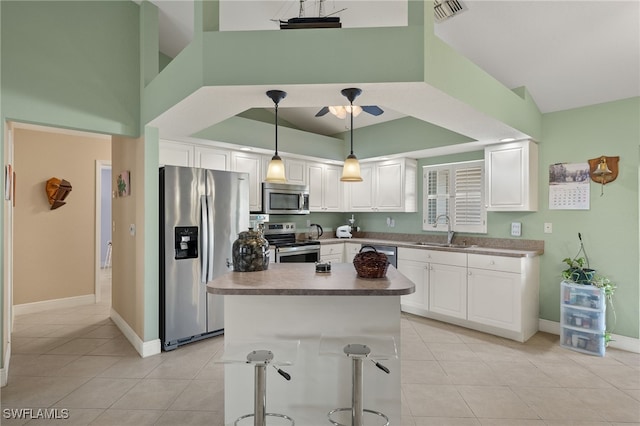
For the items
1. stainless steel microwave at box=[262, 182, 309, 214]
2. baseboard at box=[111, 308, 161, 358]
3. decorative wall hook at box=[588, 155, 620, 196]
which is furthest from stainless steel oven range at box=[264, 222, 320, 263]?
decorative wall hook at box=[588, 155, 620, 196]

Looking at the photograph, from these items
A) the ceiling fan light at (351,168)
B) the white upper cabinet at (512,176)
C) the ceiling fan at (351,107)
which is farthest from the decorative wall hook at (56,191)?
the white upper cabinet at (512,176)

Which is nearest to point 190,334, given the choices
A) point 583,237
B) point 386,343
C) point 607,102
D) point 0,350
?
point 0,350

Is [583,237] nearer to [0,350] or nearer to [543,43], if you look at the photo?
[543,43]

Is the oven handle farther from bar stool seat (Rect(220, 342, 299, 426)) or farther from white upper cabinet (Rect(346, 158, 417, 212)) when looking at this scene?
bar stool seat (Rect(220, 342, 299, 426))

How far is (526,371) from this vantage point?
295cm

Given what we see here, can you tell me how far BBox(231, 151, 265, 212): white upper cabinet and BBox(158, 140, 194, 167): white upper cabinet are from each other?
1.84ft

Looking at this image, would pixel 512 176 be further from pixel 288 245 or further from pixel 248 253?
pixel 248 253

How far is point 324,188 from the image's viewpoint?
5.38m

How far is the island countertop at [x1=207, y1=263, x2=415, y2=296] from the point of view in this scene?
6.14ft

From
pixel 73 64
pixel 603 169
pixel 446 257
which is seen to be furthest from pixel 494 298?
pixel 73 64

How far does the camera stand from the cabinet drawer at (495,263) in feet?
11.7

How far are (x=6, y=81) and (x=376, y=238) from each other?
15.3 feet

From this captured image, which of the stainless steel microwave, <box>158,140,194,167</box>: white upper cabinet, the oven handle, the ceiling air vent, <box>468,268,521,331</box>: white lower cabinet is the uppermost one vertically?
the ceiling air vent

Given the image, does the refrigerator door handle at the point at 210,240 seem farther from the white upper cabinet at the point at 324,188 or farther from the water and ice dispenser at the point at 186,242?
the white upper cabinet at the point at 324,188
